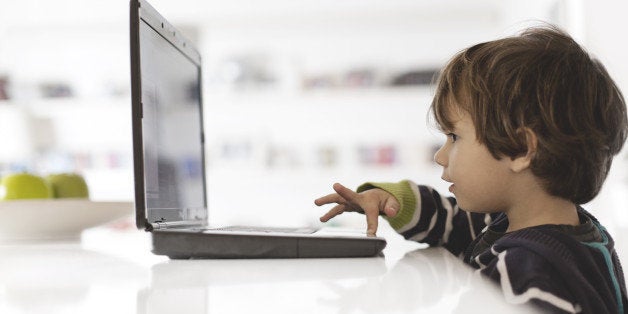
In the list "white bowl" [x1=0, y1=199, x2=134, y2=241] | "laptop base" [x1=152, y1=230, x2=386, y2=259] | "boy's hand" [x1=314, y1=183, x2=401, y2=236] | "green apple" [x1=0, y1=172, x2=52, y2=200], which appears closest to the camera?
"laptop base" [x1=152, y1=230, x2=386, y2=259]

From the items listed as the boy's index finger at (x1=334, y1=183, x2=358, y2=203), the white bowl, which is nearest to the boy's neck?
the boy's index finger at (x1=334, y1=183, x2=358, y2=203)

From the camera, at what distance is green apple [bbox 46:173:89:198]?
1317mm

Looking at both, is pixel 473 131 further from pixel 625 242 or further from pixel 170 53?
pixel 625 242

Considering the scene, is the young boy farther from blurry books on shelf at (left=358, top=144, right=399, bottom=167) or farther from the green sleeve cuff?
blurry books on shelf at (left=358, top=144, right=399, bottom=167)

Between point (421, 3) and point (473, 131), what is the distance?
2.72 meters

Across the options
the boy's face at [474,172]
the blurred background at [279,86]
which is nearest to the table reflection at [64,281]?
the boy's face at [474,172]

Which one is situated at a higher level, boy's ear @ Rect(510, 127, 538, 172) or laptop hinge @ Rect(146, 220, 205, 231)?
boy's ear @ Rect(510, 127, 538, 172)

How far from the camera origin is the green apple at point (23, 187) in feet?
4.07

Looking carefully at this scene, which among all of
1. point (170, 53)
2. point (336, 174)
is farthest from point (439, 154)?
point (336, 174)

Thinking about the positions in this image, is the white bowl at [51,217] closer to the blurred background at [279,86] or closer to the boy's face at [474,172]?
the boy's face at [474,172]

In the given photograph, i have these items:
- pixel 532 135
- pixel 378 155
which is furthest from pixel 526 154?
pixel 378 155

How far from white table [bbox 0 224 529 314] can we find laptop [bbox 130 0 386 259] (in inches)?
0.9

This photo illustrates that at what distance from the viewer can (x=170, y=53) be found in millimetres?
939

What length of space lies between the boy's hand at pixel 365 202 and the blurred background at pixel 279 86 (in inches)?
100
